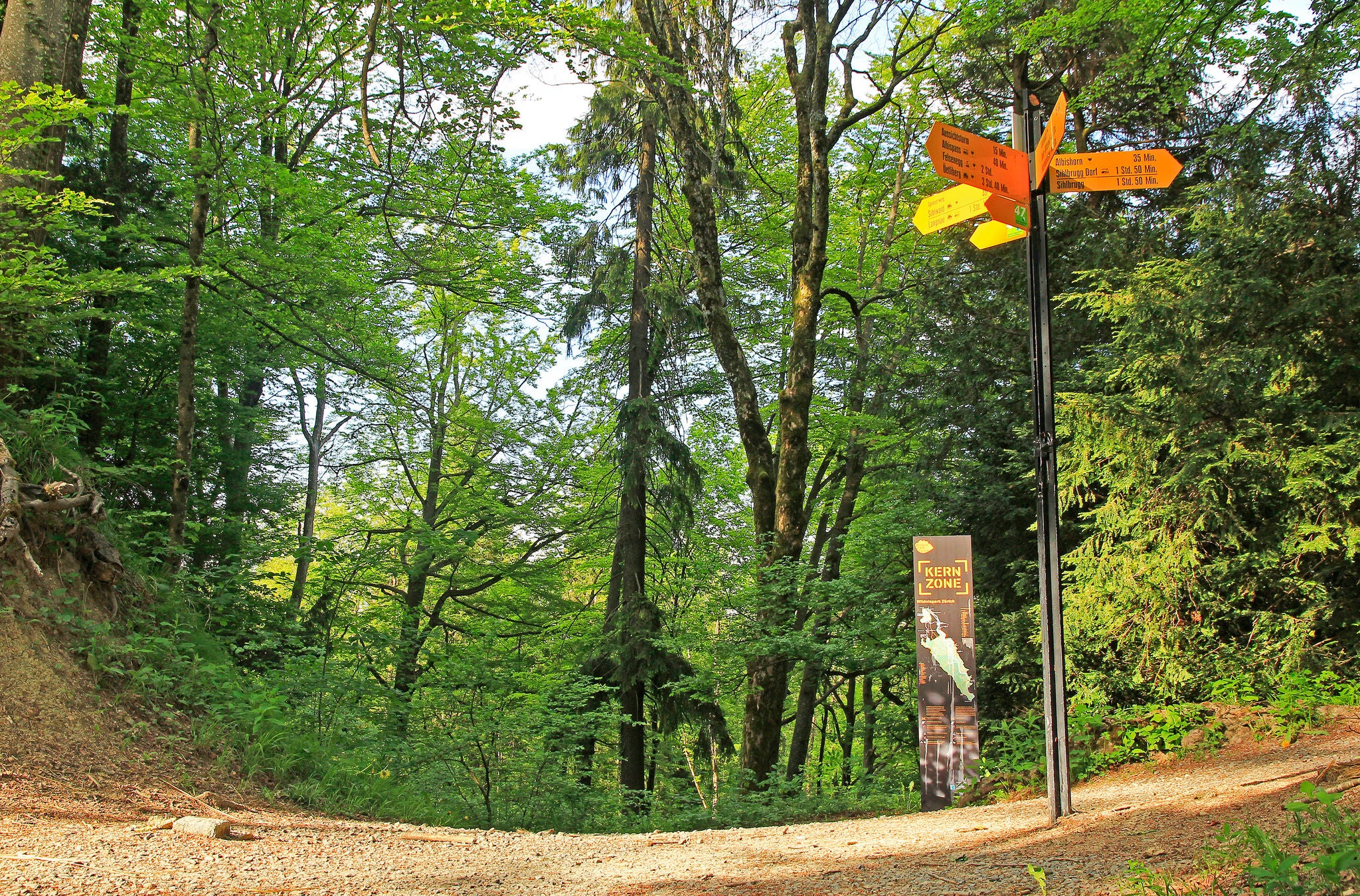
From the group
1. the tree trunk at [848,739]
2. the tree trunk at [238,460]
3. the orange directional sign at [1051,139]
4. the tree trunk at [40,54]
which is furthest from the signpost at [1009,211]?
the tree trunk at [848,739]

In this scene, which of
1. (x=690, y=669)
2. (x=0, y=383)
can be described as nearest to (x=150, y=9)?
(x=0, y=383)

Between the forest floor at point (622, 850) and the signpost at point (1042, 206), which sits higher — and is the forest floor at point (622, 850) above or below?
below

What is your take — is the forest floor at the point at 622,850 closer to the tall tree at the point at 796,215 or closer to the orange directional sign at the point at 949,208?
the orange directional sign at the point at 949,208

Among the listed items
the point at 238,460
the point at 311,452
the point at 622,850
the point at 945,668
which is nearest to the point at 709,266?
the point at 945,668

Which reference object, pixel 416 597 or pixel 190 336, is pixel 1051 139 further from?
pixel 416 597

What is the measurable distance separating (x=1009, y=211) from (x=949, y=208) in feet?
1.00

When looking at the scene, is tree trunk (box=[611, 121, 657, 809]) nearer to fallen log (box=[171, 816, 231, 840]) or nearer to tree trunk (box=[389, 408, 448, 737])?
tree trunk (box=[389, 408, 448, 737])

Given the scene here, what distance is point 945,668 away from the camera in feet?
23.2

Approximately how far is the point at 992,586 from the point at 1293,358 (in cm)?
374

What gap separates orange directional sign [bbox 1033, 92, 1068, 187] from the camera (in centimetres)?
425

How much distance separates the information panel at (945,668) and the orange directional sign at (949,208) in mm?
3393

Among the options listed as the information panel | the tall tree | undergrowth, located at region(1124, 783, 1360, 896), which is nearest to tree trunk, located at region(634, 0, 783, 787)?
the tall tree

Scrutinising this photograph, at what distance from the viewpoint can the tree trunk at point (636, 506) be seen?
11523 mm

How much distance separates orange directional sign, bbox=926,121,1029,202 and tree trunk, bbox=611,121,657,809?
823 centimetres
